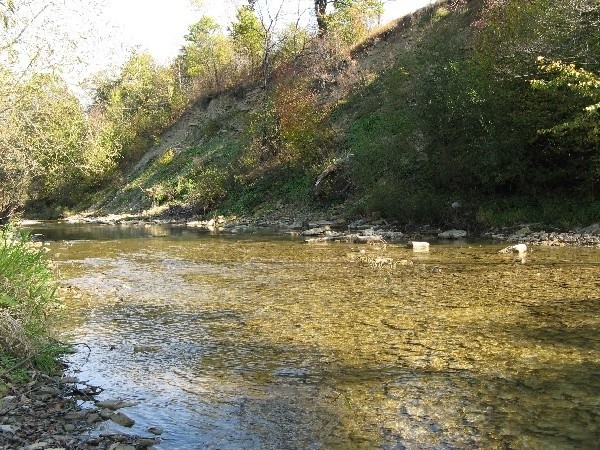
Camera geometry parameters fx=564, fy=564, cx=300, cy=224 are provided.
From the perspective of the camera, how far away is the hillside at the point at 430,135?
18.2 metres

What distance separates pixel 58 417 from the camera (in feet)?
17.6

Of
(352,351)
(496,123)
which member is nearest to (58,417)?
(352,351)

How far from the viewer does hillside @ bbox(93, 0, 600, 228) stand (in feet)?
59.8

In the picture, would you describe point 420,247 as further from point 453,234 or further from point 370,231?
point 370,231

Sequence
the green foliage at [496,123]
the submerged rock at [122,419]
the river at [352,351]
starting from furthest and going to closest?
the green foliage at [496,123] < the submerged rock at [122,419] < the river at [352,351]

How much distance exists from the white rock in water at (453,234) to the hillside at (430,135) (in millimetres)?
924

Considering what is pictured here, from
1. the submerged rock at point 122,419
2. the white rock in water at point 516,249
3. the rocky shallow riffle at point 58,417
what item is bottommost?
the submerged rock at point 122,419

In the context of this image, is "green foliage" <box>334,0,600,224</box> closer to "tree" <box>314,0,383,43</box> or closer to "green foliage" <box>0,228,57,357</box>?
"green foliage" <box>0,228,57,357</box>

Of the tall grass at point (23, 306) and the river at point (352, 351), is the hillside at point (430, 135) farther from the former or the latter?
the tall grass at point (23, 306)

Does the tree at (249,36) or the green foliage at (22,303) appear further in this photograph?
the tree at (249,36)

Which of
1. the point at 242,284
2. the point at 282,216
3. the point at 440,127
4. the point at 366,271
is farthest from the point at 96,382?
the point at 282,216

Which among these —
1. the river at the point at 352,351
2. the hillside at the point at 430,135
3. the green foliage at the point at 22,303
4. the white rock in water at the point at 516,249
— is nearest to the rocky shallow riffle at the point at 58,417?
the river at the point at 352,351

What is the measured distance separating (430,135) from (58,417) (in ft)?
63.0

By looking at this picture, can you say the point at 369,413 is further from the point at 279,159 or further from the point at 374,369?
the point at 279,159
